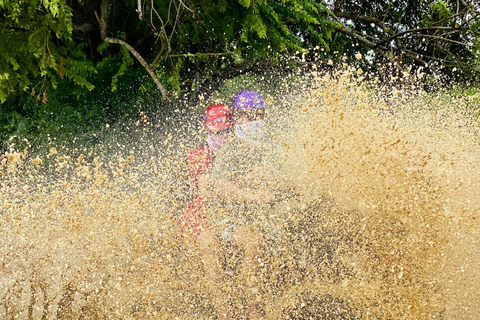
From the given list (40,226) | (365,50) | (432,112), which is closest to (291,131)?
(432,112)

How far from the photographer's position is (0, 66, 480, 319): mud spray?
15.1 ft

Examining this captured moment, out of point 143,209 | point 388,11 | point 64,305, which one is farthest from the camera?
point 388,11

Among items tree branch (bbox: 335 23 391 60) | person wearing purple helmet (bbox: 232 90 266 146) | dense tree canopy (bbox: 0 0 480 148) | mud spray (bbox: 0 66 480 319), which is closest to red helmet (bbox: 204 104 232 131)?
person wearing purple helmet (bbox: 232 90 266 146)

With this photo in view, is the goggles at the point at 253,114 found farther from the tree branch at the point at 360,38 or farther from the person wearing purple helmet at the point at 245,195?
the tree branch at the point at 360,38

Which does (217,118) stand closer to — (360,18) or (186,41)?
(186,41)

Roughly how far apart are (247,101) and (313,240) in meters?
3.60

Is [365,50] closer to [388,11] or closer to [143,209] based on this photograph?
[388,11]

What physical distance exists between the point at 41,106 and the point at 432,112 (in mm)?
6070

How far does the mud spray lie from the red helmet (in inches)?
63.9

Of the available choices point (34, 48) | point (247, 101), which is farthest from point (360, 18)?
point (34, 48)

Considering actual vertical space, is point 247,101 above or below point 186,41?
below

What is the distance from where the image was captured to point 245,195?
5574 millimetres

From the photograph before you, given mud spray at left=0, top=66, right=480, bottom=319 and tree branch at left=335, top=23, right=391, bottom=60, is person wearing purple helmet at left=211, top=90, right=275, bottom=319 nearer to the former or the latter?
mud spray at left=0, top=66, right=480, bottom=319

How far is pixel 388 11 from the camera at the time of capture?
9.65 meters
